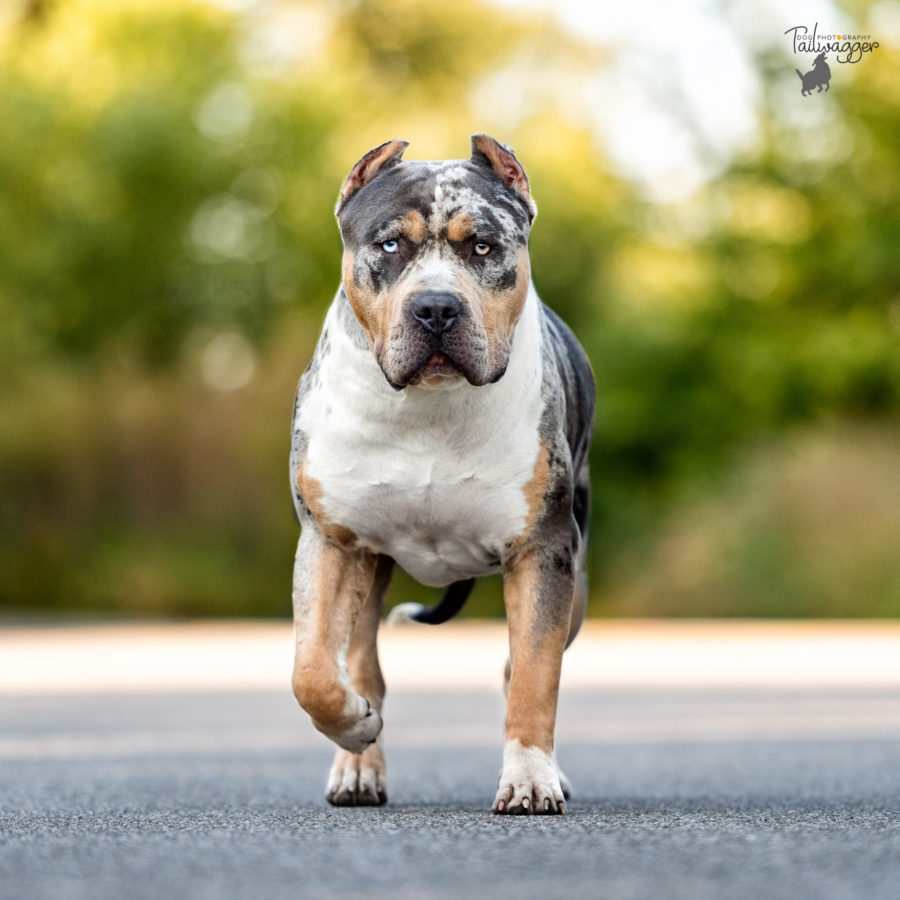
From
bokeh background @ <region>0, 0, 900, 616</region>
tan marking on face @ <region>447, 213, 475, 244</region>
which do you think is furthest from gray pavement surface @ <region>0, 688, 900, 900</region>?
bokeh background @ <region>0, 0, 900, 616</region>

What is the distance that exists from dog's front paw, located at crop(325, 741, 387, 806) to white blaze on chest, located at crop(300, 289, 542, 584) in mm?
853

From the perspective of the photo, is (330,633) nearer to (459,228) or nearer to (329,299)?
(459,228)

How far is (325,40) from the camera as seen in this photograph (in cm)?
3909

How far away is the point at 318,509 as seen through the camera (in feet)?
16.3

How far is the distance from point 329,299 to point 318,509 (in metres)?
20.1

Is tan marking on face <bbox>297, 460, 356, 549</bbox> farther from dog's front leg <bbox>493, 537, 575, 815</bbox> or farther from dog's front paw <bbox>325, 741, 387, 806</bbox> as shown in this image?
dog's front paw <bbox>325, 741, 387, 806</bbox>

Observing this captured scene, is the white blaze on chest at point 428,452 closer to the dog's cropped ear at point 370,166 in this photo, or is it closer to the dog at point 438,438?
the dog at point 438,438

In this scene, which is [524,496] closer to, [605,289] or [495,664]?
[495,664]

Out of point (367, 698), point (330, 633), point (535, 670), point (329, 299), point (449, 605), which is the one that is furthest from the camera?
point (329, 299)

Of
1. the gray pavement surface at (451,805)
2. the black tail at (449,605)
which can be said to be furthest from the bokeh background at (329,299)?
the black tail at (449,605)

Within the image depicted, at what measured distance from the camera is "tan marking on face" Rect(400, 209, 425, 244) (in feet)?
15.3

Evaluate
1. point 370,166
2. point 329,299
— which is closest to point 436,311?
point 370,166

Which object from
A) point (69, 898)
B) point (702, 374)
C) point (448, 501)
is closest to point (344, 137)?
point (702, 374)

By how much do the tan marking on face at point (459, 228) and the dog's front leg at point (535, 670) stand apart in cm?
89
